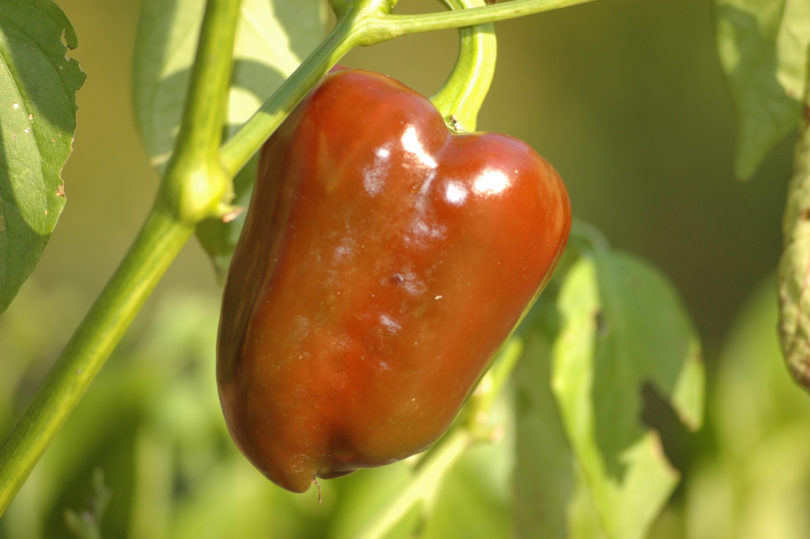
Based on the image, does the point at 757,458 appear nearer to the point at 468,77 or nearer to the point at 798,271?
the point at 798,271

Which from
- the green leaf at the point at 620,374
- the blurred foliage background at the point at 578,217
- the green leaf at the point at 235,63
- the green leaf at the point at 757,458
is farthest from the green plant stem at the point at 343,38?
the green leaf at the point at 757,458

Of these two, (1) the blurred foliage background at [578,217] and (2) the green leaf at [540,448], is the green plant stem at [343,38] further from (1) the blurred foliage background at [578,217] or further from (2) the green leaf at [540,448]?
(1) the blurred foliage background at [578,217]

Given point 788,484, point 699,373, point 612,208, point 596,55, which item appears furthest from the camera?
point 596,55

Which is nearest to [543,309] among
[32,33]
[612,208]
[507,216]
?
[507,216]

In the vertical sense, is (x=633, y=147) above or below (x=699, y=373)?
below

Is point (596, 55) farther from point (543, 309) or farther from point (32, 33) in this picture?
point (32, 33)

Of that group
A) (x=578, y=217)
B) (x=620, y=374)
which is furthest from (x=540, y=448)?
(x=578, y=217)

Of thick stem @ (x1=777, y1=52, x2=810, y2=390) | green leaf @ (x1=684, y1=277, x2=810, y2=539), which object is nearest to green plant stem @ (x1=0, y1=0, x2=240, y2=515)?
thick stem @ (x1=777, y1=52, x2=810, y2=390)
